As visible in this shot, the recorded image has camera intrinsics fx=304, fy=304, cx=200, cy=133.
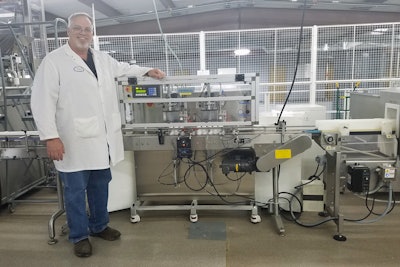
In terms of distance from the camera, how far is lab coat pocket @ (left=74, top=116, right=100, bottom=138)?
198cm

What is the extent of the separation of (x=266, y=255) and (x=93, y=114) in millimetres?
1506

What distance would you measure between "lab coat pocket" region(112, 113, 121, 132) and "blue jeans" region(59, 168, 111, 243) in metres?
0.32

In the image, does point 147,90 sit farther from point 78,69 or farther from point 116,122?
point 78,69

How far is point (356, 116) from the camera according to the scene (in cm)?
351

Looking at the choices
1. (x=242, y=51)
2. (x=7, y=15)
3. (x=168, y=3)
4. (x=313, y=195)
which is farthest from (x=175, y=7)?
(x=313, y=195)

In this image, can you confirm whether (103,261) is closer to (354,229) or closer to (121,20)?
(354,229)

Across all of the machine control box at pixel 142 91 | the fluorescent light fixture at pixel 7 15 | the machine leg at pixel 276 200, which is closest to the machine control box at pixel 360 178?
the machine leg at pixel 276 200

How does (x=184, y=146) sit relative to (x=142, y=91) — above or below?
below

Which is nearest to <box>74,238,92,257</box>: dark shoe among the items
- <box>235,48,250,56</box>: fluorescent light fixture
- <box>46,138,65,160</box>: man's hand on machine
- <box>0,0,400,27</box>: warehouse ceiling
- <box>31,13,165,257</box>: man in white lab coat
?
<box>31,13,165,257</box>: man in white lab coat

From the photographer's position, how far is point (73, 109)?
1.97 meters

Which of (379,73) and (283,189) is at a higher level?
(379,73)

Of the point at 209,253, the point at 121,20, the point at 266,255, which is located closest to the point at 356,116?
the point at 266,255

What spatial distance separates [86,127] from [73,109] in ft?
0.46

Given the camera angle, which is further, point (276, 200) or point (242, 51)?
point (242, 51)
